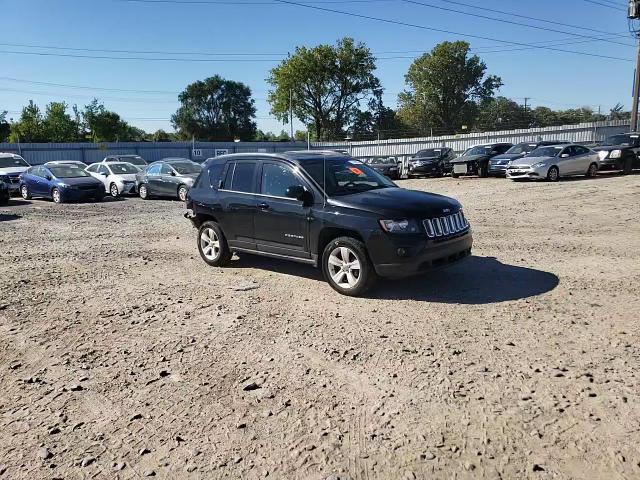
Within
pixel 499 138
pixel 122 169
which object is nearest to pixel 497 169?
pixel 122 169

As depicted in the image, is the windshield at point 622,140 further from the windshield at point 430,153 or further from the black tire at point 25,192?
the black tire at point 25,192

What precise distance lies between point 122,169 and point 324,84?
62.6 m

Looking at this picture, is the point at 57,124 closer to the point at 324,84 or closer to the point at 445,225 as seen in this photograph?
the point at 324,84

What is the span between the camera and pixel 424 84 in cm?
8206

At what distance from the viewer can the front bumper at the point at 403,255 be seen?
593cm

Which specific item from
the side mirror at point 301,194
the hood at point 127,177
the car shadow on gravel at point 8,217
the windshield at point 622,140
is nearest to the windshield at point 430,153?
the windshield at point 622,140

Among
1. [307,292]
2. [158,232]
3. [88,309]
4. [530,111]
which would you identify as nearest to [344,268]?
[307,292]

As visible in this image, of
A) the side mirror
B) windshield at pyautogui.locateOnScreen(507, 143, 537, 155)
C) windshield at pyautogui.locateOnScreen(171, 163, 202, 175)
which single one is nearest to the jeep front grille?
the side mirror

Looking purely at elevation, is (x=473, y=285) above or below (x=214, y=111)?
below

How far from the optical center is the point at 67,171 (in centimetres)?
2044

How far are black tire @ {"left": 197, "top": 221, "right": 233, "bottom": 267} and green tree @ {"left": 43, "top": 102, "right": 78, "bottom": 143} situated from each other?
74855 millimetres

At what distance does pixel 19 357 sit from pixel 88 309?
137 centimetres

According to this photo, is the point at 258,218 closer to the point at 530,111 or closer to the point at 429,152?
the point at 429,152

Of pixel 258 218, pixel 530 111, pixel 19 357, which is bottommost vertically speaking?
pixel 19 357
